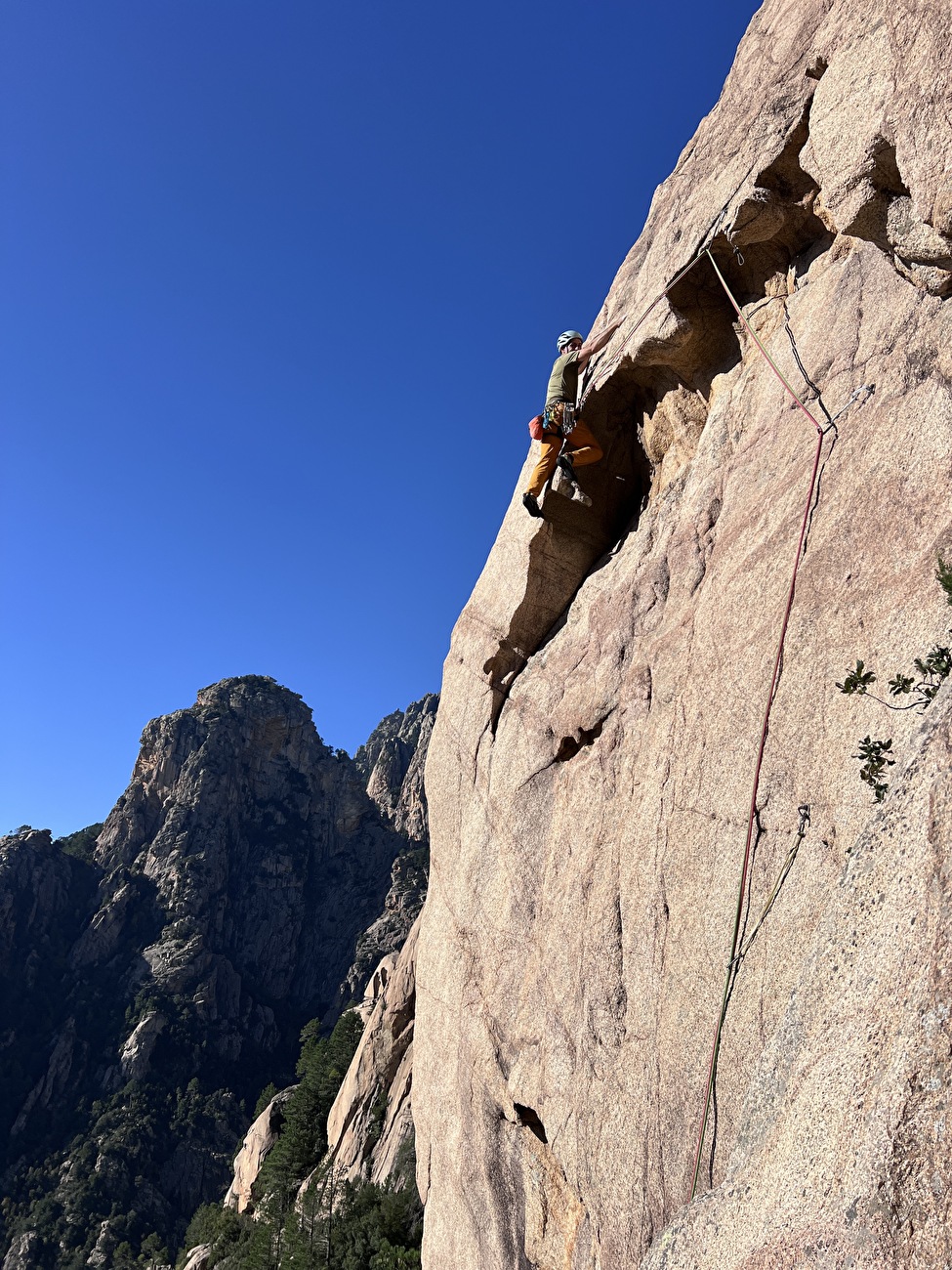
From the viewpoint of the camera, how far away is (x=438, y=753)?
13.2 m

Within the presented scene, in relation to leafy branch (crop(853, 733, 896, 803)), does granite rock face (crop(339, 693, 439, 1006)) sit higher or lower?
higher

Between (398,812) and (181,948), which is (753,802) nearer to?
(181,948)

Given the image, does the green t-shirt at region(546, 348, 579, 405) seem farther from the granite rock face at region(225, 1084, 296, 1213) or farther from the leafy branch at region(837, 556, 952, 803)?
the granite rock face at region(225, 1084, 296, 1213)

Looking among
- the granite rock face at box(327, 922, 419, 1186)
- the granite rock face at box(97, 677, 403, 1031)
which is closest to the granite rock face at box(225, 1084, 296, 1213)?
the granite rock face at box(327, 922, 419, 1186)

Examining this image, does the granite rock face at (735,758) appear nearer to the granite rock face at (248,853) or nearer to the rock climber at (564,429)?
the rock climber at (564,429)

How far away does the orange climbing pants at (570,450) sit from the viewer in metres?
11.0

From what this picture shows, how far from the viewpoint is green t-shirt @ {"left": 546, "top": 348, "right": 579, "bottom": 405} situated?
11477 millimetres

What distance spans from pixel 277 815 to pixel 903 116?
113031 millimetres

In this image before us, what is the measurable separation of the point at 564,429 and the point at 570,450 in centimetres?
33

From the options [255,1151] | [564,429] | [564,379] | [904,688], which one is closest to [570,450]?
[564,429]

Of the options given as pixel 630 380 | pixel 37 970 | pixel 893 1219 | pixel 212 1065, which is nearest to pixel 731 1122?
pixel 893 1219

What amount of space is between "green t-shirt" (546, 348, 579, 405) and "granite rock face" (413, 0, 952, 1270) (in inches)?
25.6

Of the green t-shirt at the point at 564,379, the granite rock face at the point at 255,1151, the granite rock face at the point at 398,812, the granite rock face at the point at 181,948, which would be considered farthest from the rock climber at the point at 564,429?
the granite rock face at the point at 181,948

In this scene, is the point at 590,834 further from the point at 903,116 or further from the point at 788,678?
the point at 903,116
